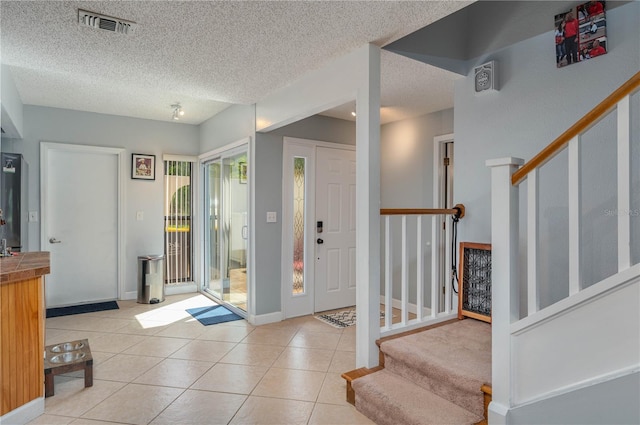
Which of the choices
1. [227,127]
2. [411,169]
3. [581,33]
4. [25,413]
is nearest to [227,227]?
[227,127]

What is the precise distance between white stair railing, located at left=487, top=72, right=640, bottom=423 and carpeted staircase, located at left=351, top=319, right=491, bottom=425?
0.20 meters

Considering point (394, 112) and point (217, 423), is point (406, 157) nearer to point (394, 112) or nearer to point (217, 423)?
point (394, 112)

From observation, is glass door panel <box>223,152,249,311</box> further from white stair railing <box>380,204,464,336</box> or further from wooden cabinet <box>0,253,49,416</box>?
wooden cabinet <box>0,253,49,416</box>

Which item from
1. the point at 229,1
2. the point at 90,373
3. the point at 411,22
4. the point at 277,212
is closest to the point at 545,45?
the point at 411,22

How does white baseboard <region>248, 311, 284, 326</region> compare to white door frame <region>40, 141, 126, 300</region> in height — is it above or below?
below

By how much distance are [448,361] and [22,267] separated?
268 centimetres

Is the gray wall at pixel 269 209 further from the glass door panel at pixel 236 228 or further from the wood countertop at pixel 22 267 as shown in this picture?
the wood countertop at pixel 22 267

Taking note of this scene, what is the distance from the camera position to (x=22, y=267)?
2.26 metres

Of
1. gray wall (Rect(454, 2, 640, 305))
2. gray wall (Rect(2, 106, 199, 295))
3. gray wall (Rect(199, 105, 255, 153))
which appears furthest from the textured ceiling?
gray wall (Rect(2, 106, 199, 295))

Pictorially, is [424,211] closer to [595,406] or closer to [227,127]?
[595,406]

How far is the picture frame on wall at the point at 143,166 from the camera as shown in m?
5.15

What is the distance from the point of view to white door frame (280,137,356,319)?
4.24 meters

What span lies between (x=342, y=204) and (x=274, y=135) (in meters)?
1.23

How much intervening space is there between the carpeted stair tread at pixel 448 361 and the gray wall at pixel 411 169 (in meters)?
1.48
